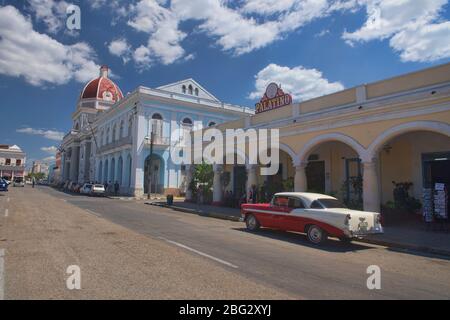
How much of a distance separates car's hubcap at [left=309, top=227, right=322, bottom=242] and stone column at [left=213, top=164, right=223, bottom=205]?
13.6 meters

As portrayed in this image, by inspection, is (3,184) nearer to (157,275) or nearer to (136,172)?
(136,172)

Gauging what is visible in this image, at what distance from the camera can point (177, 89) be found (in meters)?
40.9

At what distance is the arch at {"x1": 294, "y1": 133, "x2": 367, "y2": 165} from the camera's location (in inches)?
547

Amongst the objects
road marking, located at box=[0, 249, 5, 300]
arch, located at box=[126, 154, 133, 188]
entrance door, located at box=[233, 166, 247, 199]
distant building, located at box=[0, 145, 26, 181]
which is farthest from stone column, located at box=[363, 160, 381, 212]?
distant building, located at box=[0, 145, 26, 181]

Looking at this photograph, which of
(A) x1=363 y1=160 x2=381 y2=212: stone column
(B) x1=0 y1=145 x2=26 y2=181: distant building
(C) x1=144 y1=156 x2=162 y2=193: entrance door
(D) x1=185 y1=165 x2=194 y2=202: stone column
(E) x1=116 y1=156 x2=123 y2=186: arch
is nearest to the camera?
(A) x1=363 y1=160 x2=381 y2=212: stone column

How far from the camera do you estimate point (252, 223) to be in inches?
478

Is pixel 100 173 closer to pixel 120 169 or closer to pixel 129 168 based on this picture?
pixel 120 169

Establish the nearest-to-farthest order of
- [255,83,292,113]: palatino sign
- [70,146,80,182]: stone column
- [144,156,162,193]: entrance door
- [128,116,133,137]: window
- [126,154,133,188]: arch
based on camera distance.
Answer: [255,83,292,113]: palatino sign → [144,156,162,193]: entrance door → [126,154,133,188]: arch → [128,116,133,137]: window → [70,146,80,182]: stone column

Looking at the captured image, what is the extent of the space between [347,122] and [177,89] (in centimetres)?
2976

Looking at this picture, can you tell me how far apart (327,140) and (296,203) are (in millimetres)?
5940

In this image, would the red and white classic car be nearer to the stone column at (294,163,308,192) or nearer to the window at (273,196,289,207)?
the window at (273,196,289,207)

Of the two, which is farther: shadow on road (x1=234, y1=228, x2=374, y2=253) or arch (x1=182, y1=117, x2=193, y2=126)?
arch (x1=182, y1=117, x2=193, y2=126)

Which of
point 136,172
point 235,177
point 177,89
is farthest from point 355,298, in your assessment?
point 177,89
